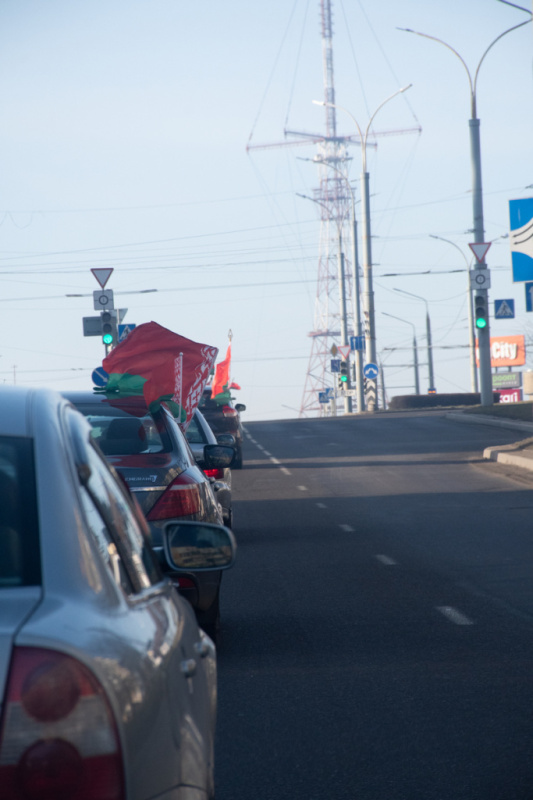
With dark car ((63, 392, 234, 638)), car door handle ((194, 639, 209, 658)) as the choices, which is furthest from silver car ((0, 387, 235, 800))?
dark car ((63, 392, 234, 638))

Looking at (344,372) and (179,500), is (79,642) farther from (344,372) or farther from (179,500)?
(344,372)

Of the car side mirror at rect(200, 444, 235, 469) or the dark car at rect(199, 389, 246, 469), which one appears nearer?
the car side mirror at rect(200, 444, 235, 469)

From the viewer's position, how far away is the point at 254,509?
51.4 ft

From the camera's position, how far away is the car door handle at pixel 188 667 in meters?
2.62

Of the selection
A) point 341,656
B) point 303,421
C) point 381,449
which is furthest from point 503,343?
point 341,656

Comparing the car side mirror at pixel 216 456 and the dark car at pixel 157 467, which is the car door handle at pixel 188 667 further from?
the car side mirror at pixel 216 456

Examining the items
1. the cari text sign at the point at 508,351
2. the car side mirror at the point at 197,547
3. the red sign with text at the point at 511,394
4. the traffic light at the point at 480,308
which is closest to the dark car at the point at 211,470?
the car side mirror at the point at 197,547

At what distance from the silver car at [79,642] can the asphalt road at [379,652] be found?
74.5 inches

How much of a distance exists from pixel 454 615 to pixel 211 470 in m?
5.13

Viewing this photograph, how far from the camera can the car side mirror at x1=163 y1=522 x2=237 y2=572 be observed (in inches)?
132

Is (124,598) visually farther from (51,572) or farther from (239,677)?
(239,677)

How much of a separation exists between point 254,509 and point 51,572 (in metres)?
13.6

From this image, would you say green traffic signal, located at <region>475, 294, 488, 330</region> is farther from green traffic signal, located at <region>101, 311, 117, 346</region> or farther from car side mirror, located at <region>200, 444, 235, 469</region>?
car side mirror, located at <region>200, 444, 235, 469</region>

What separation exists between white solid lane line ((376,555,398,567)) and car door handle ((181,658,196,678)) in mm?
7579
